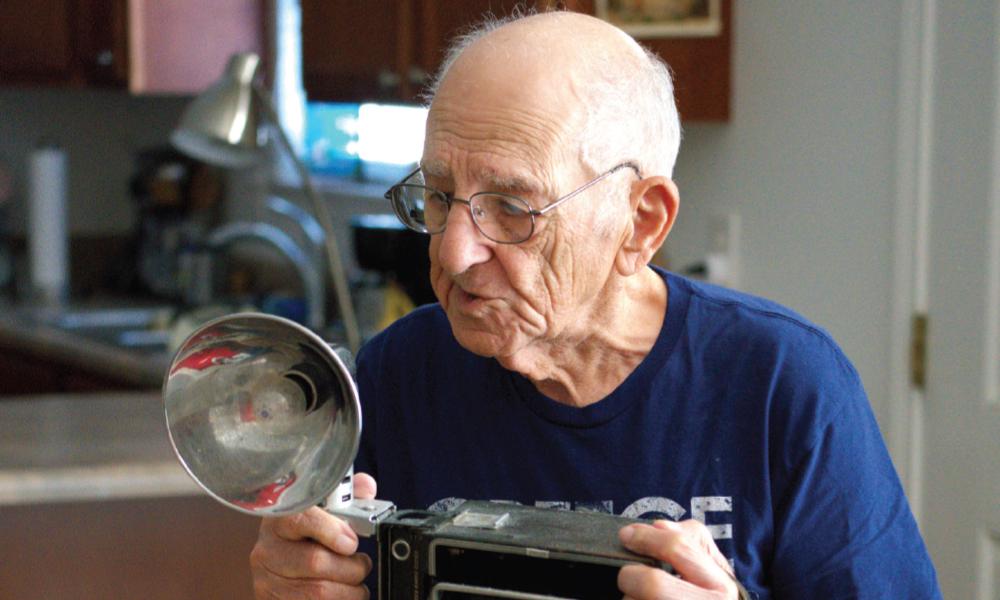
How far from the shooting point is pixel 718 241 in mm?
2684

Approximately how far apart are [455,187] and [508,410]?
275 millimetres

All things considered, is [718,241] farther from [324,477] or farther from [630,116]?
[324,477]

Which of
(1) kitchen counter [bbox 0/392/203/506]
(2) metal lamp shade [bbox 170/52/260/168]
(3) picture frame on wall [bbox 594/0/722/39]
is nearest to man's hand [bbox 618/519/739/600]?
(1) kitchen counter [bbox 0/392/203/506]

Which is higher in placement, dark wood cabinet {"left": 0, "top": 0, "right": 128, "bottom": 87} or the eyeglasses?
dark wood cabinet {"left": 0, "top": 0, "right": 128, "bottom": 87}

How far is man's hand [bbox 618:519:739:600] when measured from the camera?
35.4 inches

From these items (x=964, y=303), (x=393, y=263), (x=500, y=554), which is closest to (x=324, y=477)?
(x=500, y=554)

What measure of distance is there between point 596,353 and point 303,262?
9.58 feet

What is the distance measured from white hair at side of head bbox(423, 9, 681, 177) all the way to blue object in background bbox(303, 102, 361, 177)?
3.19 metres

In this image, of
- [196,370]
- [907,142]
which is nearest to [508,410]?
[196,370]

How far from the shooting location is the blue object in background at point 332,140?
14.4 feet

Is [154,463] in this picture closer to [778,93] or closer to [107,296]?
[778,93]

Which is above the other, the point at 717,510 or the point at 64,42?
the point at 64,42

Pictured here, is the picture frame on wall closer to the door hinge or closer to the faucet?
the door hinge

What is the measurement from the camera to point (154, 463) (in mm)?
2297
